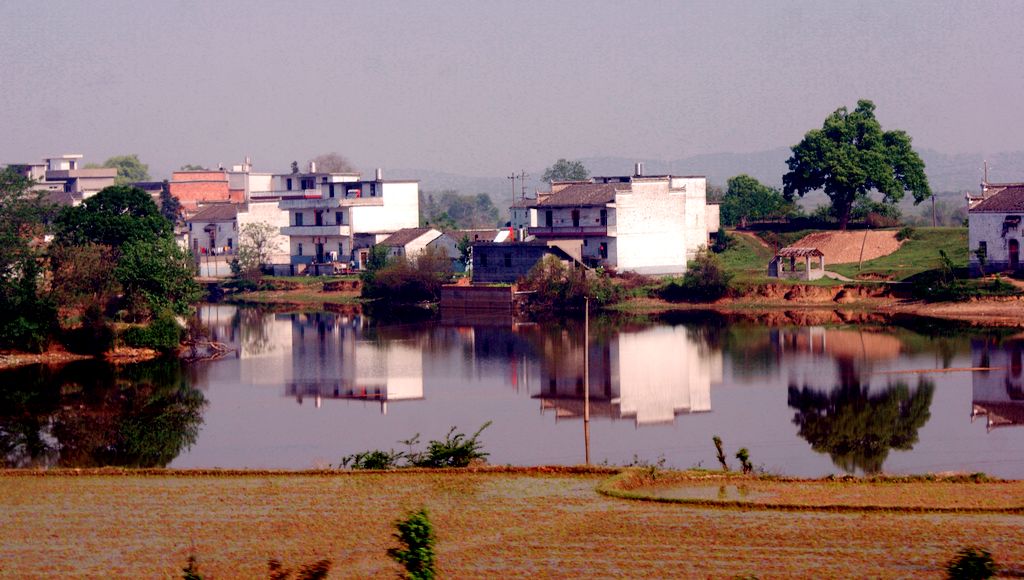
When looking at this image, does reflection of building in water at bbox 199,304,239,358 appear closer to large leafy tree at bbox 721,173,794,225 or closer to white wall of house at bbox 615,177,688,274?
white wall of house at bbox 615,177,688,274

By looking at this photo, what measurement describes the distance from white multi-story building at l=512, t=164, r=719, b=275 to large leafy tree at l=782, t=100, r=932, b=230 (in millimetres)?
6747

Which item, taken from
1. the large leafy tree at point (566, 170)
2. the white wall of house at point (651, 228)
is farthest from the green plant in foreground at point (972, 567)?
the large leafy tree at point (566, 170)

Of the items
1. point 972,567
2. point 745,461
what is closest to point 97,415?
point 745,461

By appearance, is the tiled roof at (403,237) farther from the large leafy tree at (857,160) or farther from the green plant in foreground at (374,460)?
the green plant in foreground at (374,460)

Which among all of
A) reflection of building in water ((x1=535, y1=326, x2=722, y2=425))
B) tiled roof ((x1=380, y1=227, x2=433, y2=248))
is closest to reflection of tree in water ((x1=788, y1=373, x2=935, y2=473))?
reflection of building in water ((x1=535, y1=326, x2=722, y2=425))

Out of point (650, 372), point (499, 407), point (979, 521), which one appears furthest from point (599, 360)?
point (979, 521)

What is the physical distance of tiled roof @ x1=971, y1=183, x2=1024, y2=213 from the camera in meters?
49.2

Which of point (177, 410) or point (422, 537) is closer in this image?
point (422, 537)

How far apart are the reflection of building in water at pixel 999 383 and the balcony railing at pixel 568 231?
20.4 metres

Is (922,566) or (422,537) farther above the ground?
(422,537)

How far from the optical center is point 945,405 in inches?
1172

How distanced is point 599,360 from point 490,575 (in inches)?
864

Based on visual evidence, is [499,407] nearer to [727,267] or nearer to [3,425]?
[3,425]

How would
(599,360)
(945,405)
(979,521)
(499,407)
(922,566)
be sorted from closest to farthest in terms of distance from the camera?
(922,566), (979,521), (945,405), (499,407), (599,360)
